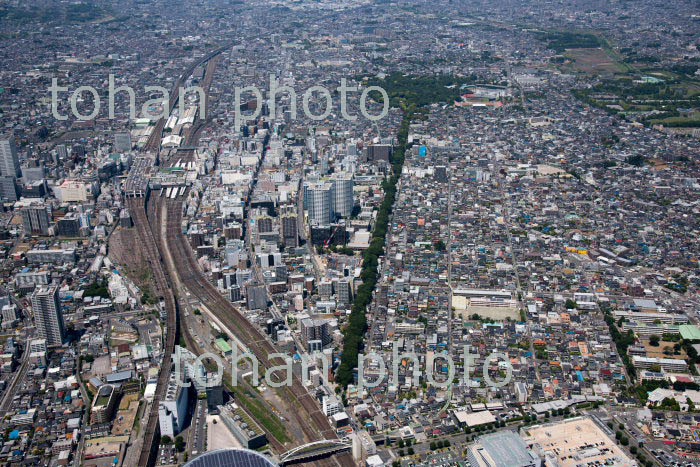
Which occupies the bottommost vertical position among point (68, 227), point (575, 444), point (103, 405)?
point (575, 444)

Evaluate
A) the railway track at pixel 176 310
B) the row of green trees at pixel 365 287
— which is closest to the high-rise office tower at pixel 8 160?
the railway track at pixel 176 310

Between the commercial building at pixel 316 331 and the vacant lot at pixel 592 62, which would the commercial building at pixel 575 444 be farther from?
the vacant lot at pixel 592 62

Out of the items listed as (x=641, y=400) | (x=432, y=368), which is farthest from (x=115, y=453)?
(x=641, y=400)

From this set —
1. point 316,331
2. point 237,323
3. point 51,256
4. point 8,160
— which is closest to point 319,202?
point 237,323

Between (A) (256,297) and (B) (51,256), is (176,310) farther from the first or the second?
(B) (51,256)

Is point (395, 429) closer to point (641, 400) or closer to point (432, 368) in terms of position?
point (432, 368)

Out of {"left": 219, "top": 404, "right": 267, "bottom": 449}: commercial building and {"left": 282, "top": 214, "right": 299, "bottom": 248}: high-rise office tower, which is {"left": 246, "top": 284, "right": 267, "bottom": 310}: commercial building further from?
{"left": 219, "top": 404, "right": 267, "bottom": 449}: commercial building
